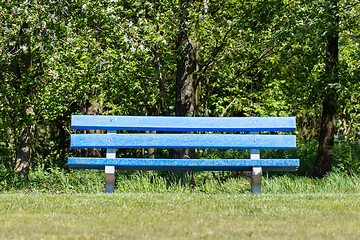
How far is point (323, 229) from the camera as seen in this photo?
3.27 metres

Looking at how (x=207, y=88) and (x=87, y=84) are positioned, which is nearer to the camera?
(x=87, y=84)

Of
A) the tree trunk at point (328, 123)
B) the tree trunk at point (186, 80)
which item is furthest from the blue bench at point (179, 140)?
the tree trunk at point (328, 123)

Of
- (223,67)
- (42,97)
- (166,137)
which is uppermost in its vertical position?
(223,67)

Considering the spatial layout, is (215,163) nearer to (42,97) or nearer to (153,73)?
(153,73)

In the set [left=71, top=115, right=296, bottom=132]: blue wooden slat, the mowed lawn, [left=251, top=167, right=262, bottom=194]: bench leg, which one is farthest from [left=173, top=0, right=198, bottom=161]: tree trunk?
the mowed lawn

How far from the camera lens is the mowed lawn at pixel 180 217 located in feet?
10.2

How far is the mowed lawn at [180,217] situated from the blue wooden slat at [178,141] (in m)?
1.02

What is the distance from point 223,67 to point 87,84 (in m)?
3.59

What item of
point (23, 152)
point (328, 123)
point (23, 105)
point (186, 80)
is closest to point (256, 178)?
point (186, 80)

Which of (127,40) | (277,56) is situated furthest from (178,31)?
(277,56)

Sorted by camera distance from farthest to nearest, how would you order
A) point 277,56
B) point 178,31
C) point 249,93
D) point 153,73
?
point 249,93, point 277,56, point 153,73, point 178,31

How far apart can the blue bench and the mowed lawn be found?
0.87 m

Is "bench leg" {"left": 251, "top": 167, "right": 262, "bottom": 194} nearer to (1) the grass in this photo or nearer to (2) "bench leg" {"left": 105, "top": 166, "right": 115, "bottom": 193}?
(1) the grass

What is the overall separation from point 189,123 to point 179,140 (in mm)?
254
